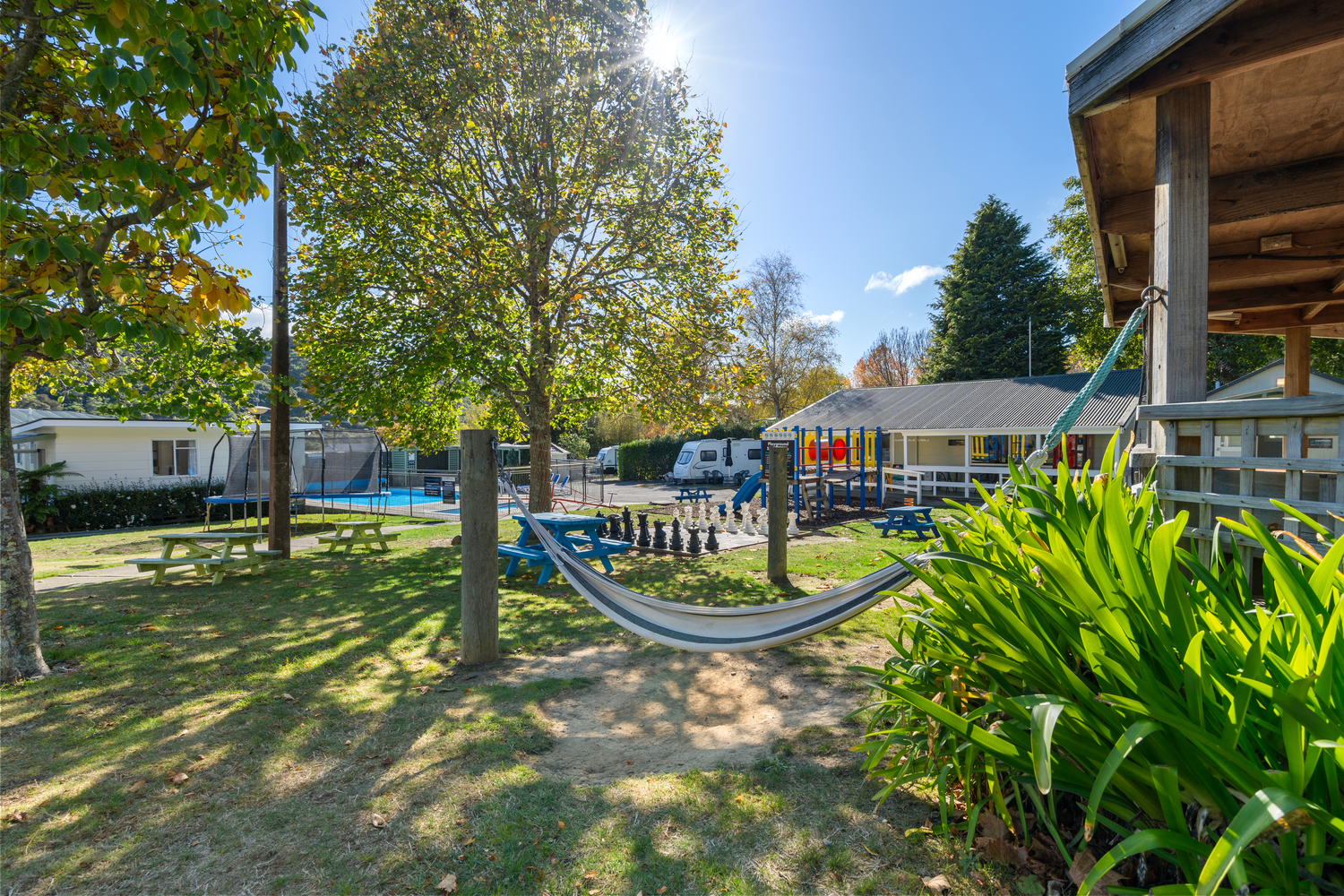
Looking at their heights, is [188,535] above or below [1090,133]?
below

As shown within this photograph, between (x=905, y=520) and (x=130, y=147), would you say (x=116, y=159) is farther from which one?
(x=905, y=520)

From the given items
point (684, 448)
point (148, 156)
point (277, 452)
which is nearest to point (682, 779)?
point (148, 156)

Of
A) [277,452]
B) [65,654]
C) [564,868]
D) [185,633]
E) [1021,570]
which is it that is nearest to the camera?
[1021,570]

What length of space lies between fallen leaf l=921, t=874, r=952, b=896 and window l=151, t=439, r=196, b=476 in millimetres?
22885

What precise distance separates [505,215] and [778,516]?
6538 mm

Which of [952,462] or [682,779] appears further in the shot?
[952,462]

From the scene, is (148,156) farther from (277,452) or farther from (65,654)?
(277,452)

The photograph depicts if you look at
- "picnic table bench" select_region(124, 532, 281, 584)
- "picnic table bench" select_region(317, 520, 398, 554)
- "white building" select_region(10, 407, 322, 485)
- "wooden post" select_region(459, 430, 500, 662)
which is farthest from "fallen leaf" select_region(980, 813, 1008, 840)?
"white building" select_region(10, 407, 322, 485)

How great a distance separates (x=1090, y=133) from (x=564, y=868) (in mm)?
4610

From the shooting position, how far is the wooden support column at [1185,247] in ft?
9.32

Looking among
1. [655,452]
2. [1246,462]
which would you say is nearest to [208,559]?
[1246,462]

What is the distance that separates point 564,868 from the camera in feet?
7.14

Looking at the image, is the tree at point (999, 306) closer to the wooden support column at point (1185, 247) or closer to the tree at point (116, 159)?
the wooden support column at point (1185, 247)

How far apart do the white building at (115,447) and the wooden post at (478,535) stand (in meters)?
14.6
